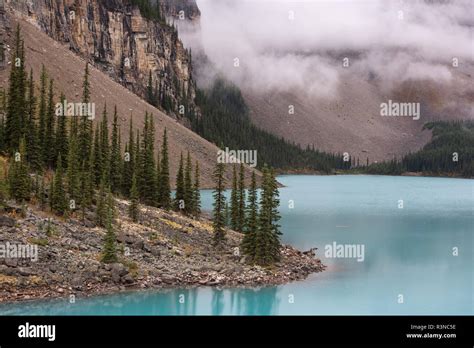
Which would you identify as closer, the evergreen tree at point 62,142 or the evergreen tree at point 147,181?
the evergreen tree at point 62,142

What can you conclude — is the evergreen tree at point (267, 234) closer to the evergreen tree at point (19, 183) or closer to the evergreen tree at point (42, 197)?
the evergreen tree at point (42, 197)

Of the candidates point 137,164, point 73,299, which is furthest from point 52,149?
point 73,299

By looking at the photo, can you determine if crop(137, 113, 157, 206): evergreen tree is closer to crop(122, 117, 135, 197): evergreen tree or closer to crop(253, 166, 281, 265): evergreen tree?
crop(122, 117, 135, 197): evergreen tree

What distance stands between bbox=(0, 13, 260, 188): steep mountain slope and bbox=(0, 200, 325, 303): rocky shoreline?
6462cm

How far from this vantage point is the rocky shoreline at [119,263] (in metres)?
39.3

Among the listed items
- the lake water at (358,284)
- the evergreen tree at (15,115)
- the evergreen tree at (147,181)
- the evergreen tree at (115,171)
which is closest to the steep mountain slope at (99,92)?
the evergreen tree at (15,115)

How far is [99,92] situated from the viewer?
12838cm

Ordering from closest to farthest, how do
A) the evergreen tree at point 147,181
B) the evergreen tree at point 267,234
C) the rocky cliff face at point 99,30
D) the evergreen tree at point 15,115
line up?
1. the evergreen tree at point 267,234
2. the evergreen tree at point 15,115
3. the evergreen tree at point 147,181
4. the rocky cliff face at point 99,30

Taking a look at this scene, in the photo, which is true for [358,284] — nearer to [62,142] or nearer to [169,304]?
[169,304]

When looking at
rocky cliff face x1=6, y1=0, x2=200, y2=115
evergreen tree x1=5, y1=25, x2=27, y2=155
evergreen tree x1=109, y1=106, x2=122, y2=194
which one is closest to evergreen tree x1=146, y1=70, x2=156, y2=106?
rocky cliff face x1=6, y1=0, x2=200, y2=115

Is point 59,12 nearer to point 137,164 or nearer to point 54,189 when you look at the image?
point 137,164

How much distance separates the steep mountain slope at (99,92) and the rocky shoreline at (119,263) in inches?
2544

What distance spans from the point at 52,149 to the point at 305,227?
108 feet

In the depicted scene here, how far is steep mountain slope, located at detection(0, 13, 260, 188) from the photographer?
118363 millimetres
